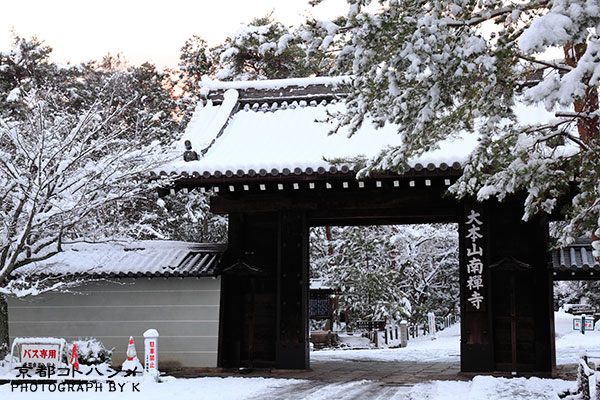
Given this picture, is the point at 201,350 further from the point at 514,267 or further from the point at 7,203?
the point at 514,267

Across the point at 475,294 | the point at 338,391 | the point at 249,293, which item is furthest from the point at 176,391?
the point at 475,294

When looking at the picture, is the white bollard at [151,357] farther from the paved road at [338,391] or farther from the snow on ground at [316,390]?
the paved road at [338,391]

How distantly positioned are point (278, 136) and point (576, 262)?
21.3ft

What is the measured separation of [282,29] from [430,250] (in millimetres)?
24288

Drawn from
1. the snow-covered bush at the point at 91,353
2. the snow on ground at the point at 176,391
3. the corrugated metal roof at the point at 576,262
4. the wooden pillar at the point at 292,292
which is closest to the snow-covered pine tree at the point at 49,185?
the snow-covered bush at the point at 91,353

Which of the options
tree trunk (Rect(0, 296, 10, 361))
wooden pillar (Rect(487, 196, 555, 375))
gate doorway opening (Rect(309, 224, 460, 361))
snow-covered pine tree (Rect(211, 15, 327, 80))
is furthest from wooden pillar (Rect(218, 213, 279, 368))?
snow-covered pine tree (Rect(211, 15, 327, 80))

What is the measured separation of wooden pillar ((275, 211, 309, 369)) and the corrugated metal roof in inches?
183

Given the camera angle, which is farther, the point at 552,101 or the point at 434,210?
the point at 434,210

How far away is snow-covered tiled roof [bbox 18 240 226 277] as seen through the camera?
41.4 ft

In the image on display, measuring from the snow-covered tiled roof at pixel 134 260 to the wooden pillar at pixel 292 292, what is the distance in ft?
4.78

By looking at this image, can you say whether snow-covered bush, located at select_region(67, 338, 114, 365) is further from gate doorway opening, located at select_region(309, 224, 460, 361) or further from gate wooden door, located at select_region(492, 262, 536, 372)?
gate doorway opening, located at select_region(309, 224, 460, 361)

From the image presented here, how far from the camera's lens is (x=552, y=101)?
4926 mm

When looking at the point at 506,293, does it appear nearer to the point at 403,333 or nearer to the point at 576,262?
the point at 576,262

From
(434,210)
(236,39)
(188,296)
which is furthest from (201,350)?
(236,39)
